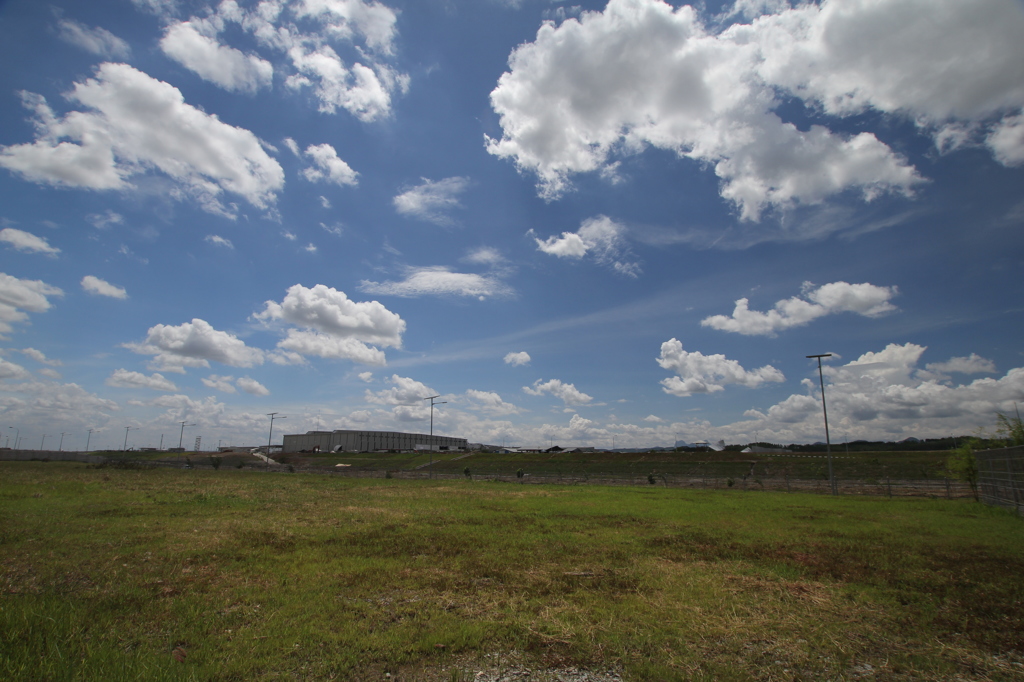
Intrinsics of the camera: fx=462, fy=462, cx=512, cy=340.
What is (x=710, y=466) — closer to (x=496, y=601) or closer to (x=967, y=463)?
(x=967, y=463)

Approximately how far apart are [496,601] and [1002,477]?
3238 cm

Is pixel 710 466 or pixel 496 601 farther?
pixel 710 466

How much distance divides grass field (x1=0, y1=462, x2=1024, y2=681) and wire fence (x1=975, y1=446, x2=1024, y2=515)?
313 inches

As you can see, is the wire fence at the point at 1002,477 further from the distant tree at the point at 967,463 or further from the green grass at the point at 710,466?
the green grass at the point at 710,466

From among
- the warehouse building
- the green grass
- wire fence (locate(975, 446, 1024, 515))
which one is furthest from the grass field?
the warehouse building

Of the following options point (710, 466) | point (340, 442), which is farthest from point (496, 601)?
point (340, 442)

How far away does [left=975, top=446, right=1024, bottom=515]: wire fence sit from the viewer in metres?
23.2

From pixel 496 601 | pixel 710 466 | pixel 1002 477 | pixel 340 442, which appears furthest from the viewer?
pixel 340 442

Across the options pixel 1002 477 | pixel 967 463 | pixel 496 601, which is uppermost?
pixel 967 463

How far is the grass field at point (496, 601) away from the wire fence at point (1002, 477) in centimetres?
795

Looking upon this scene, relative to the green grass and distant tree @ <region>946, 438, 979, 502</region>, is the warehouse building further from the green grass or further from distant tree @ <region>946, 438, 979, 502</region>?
distant tree @ <region>946, 438, 979, 502</region>

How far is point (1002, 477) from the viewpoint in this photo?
2580 cm

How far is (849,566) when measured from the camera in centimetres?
1227

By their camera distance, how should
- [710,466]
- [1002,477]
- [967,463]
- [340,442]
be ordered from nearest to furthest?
[1002,477] → [967,463] → [710,466] → [340,442]
